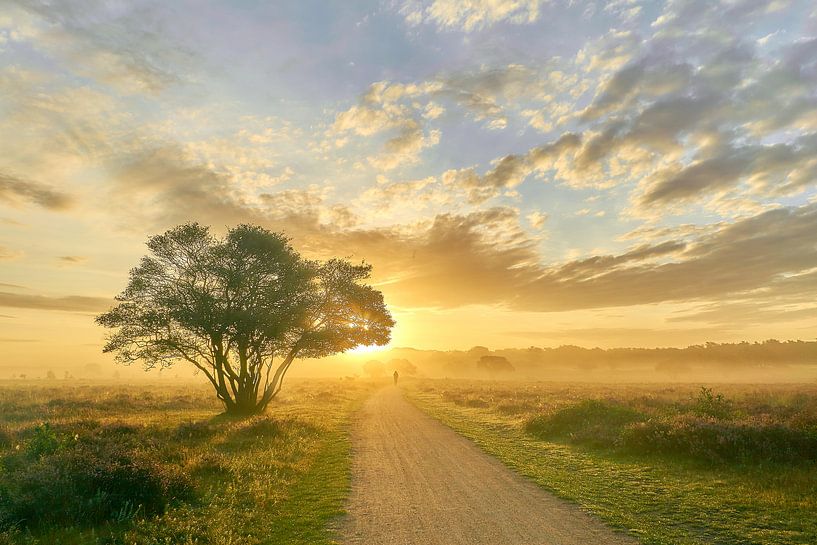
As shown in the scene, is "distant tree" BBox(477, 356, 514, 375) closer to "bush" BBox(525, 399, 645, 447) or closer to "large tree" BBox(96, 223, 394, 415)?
"large tree" BBox(96, 223, 394, 415)

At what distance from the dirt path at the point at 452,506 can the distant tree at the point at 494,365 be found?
13231 cm

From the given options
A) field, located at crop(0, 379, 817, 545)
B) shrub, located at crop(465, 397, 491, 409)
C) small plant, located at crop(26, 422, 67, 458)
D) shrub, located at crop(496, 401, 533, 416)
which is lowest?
shrub, located at crop(465, 397, 491, 409)

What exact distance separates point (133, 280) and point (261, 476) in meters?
21.8

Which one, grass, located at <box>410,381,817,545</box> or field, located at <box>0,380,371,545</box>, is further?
grass, located at <box>410,381,817,545</box>

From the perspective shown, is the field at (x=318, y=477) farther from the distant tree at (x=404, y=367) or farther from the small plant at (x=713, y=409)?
the distant tree at (x=404, y=367)

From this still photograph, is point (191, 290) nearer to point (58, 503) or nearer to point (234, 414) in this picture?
point (234, 414)

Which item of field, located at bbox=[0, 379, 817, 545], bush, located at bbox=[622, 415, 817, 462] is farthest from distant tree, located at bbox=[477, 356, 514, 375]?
bush, located at bbox=[622, 415, 817, 462]

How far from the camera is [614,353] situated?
583 ft

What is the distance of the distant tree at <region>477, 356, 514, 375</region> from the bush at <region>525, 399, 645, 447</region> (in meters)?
126

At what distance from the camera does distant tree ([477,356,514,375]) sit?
145 meters

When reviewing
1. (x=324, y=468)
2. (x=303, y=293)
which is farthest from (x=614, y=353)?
(x=324, y=468)

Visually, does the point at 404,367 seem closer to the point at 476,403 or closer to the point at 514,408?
the point at 476,403

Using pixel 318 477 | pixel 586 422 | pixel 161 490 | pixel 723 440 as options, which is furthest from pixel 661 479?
pixel 161 490

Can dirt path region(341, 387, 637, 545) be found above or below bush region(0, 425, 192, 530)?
below
